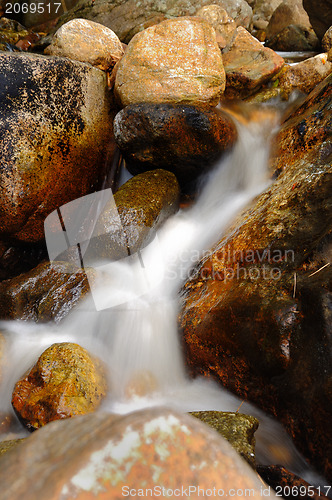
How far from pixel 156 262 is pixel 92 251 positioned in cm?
88

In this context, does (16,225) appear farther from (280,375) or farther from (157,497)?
(157,497)

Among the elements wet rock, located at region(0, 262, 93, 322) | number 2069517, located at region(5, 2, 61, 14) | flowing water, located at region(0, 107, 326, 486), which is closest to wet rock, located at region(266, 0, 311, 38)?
number 2069517, located at region(5, 2, 61, 14)

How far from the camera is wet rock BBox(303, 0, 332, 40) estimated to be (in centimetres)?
753

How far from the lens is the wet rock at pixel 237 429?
1627mm

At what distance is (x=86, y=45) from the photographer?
555 centimetres

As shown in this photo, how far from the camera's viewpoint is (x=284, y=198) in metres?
2.98

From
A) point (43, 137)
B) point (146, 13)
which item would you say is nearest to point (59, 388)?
point (43, 137)

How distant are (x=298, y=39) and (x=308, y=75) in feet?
13.3

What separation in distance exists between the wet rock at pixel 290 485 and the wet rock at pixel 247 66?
254 inches

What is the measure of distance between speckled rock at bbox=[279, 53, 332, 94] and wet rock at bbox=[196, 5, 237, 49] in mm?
1689

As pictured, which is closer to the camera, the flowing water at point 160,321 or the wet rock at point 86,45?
the flowing water at point 160,321

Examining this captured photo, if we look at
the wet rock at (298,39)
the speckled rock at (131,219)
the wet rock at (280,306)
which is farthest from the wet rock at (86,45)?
the wet rock at (298,39)

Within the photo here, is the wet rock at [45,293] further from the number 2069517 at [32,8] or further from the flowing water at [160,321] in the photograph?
the number 2069517 at [32,8]

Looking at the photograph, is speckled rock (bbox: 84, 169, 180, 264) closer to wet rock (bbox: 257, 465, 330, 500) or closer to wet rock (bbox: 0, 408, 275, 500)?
wet rock (bbox: 257, 465, 330, 500)
